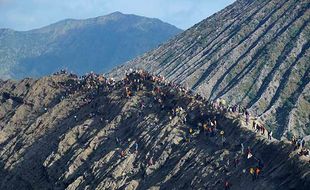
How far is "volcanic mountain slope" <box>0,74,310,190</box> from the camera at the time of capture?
57688 mm

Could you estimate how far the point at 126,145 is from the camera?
245 ft

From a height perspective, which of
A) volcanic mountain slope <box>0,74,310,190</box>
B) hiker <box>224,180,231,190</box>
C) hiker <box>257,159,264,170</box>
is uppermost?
volcanic mountain slope <box>0,74,310,190</box>

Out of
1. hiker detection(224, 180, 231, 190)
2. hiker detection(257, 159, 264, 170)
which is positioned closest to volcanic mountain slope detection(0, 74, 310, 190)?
hiker detection(257, 159, 264, 170)

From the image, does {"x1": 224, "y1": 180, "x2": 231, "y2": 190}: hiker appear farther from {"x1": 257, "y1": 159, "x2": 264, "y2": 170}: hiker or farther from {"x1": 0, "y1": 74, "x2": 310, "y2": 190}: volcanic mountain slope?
{"x1": 257, "y1": 159, "x2": 264, "y2": 170}: hiker

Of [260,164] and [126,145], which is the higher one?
[126,145]

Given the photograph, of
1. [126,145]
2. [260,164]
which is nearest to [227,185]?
[260,164]

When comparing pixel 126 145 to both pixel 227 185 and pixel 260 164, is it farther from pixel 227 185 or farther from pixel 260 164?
pixel 260 164

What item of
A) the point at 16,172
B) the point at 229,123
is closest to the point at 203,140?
the point at 229,123

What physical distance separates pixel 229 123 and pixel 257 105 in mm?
107863

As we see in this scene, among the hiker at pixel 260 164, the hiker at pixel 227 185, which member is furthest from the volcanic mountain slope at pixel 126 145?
the hiker at pixel 227 185

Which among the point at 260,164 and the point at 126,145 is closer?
the point at 260,164

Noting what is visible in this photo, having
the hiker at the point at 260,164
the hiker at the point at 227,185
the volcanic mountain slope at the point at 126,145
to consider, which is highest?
the volcanic mountain slope at the point at 126,145

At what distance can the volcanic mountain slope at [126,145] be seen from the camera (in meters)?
57.7

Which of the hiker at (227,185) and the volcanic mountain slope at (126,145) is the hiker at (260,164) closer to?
the volcanic mountain slope at (126,145)
